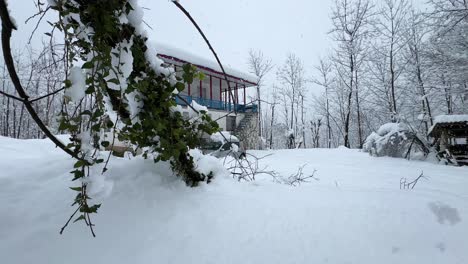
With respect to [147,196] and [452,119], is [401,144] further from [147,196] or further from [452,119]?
[147,196]

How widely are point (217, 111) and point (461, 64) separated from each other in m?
12.1

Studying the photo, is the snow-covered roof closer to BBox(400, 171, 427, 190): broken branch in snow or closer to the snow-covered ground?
BBox(400, 171, 427, 190): broken branch in snow

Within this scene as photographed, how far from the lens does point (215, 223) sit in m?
1.41

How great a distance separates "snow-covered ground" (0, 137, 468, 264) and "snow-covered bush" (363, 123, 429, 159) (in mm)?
7710

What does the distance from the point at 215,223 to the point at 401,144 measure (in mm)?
9168

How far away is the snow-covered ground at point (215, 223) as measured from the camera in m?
1.19

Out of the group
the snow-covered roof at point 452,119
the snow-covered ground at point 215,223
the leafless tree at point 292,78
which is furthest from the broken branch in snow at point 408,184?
the leafless tree at point 292,78

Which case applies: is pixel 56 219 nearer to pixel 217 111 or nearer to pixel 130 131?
pixel 130 131

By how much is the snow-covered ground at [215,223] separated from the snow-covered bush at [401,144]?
25.3 feet

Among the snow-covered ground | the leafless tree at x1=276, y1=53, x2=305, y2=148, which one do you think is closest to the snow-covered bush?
the snow-covered ground

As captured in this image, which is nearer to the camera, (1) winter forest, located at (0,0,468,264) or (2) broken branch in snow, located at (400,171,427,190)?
(1) winter forest, located at (0,0,468,264)

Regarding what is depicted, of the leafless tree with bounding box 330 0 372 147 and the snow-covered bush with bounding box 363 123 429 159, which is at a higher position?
the leafless tree with bounding box 330 0 372 147

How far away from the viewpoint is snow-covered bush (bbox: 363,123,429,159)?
816cm

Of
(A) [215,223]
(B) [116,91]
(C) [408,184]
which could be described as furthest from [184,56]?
(A) [215,223]
